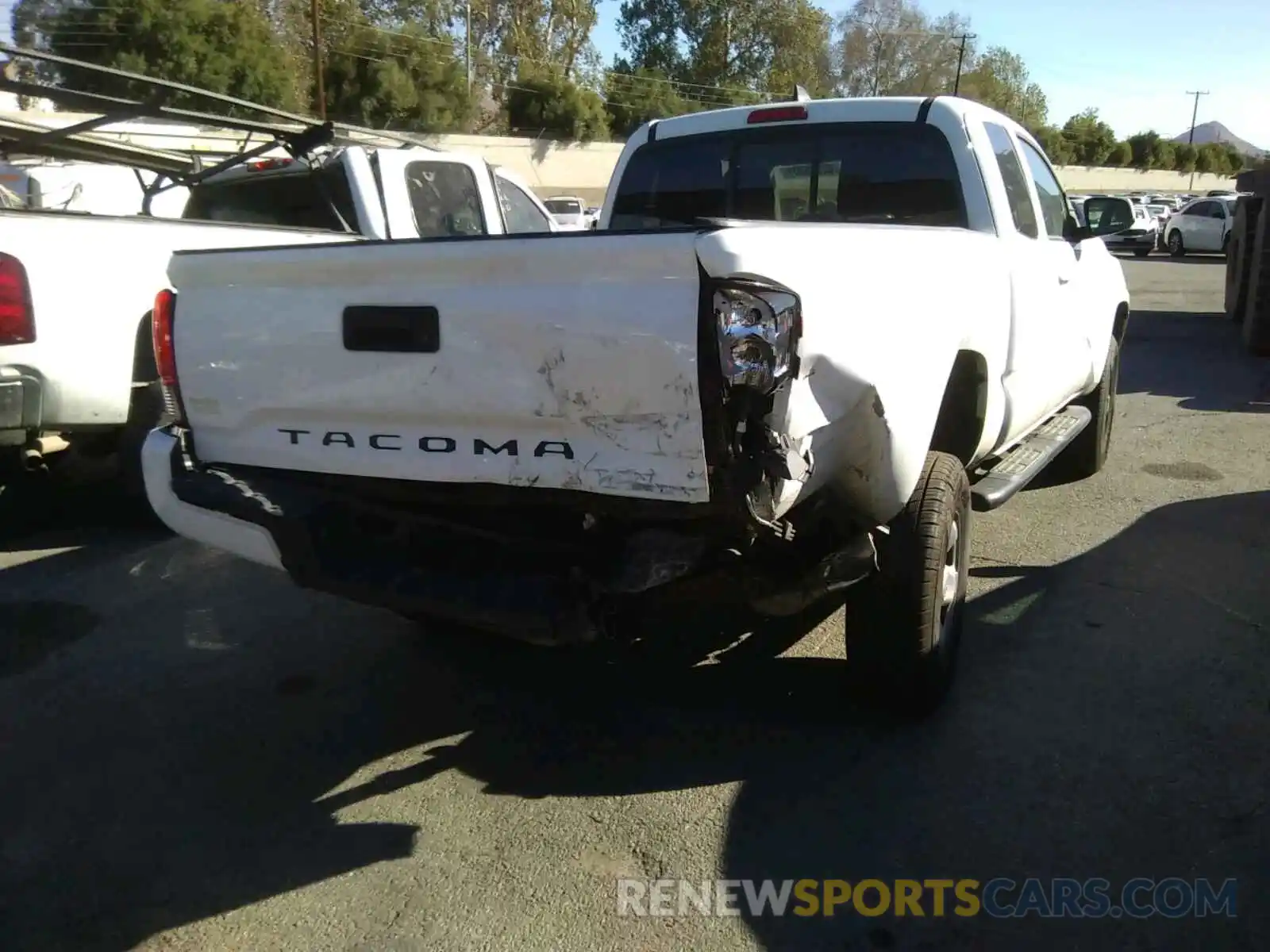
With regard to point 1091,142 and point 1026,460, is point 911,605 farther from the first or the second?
point 1091,142

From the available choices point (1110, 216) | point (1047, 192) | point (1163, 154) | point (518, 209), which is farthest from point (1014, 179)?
point (1163, 154)

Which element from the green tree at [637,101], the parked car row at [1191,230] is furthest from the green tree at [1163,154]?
the parked car row at [1191,230]

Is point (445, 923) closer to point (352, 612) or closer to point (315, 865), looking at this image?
point (315, 865)

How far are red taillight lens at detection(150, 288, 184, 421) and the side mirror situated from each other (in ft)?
14.6

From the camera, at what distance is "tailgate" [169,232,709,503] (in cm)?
265

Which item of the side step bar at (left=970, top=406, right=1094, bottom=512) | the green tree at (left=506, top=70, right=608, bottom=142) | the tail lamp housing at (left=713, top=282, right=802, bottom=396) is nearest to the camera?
the tail lamp housing at (left=713, top=282, right=802, bottom=396)

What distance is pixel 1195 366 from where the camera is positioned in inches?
478

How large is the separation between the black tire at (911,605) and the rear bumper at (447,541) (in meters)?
0.63

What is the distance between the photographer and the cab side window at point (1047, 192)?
534 centimetres

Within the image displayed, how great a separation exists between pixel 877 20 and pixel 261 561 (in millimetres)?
83135

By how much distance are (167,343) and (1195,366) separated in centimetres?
1159

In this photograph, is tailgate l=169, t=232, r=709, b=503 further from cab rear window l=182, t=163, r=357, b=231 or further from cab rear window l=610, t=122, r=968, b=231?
cab rear window l=182, t=163, r=357, b=231

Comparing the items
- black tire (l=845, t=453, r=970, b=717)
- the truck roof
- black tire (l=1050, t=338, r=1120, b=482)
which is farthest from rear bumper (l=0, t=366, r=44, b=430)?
black tire (l=1050, t=338, r=1120, b=482)

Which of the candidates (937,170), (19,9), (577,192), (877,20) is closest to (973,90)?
(877,20)
